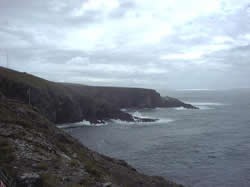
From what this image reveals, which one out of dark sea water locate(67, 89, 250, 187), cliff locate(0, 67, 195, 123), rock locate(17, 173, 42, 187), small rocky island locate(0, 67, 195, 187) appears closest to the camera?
rock locate(17, 173, 42, 187)

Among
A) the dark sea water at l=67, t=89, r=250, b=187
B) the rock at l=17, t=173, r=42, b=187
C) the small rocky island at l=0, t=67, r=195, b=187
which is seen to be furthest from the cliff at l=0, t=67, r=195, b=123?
the rock at l=17, t=173, r=42, b=187

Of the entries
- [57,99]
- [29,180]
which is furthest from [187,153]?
[57,99]

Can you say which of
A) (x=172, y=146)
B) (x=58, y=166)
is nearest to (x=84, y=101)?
(x=172, y=146)

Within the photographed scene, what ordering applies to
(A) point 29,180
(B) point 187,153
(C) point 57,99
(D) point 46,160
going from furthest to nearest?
(C) point 57,99 < (B) point 187,153 < (D) point 46,160 < (A) point 29,180

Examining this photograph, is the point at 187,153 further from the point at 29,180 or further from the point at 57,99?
the point at 57,99

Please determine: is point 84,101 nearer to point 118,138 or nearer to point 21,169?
point 118,138

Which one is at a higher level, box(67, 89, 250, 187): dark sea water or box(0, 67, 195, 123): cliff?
box(0, 67, 195, 123): cliff

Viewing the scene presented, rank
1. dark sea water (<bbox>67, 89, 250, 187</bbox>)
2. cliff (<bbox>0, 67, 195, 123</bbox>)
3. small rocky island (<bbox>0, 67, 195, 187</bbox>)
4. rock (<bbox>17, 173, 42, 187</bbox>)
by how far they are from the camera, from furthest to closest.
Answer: cliff (<bbox>0, 67, 195, 123</bbox>) → dark sea water (<bbox>67, 89, 250, 187</bbox>) → small rocky island (<bbox>0, 67, 195, 187</bbox>) → rock (<bbox>17, 173, 42, 187</bbox>)

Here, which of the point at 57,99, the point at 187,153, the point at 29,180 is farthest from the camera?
the point at 57,99

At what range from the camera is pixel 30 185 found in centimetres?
796

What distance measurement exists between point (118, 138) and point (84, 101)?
112 ft

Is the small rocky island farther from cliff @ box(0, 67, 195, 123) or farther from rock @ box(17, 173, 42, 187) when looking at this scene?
cliff @ box(0, 67, 195, 123)

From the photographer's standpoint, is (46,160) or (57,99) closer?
(46,160)

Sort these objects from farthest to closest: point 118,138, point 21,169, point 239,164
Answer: point 118,138 < point 239,164 < point 21,169
